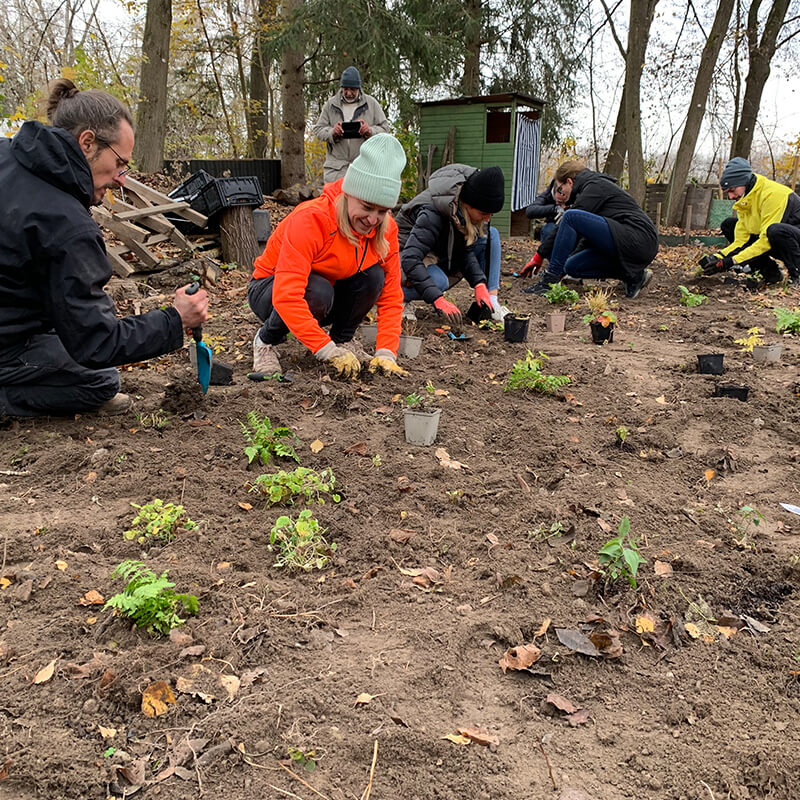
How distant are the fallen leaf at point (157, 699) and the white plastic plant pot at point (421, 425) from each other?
6.30 ft

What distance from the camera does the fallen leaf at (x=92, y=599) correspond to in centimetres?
225

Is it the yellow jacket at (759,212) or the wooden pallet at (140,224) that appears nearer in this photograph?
the wooden pallet at (140,224)

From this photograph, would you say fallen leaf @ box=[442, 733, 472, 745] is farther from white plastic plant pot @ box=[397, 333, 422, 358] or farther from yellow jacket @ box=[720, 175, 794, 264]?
yellow jacket @ box=[720, 175, 794, 264]

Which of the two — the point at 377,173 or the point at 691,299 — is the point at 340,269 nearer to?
the point at 377,173

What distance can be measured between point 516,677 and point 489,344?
12.5ft

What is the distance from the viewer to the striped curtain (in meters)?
13.5

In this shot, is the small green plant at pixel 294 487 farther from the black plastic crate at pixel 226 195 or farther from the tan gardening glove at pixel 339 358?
the black plastic crate at pixel 226 195

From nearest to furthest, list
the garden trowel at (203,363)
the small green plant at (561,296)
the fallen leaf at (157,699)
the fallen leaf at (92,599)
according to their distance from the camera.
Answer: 1. the fallen leaf at (157,699)
2. the fallen leaf at (92,599)
3. the garden trowel at (203,363)
4. the small green plant at (561,296)

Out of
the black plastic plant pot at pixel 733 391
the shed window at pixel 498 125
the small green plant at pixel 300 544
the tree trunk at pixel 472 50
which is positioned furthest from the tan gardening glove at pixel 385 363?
the tree trunk at pixel 472 50

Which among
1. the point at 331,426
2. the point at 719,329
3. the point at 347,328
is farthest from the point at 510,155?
the point at 331,426

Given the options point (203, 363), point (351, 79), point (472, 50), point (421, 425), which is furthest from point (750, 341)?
point (472, 50)

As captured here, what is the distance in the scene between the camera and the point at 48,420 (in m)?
3.67

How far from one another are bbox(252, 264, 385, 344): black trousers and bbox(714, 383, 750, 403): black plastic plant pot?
2306 mm

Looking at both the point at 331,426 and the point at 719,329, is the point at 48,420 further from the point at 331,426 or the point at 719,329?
the point at 719,329
